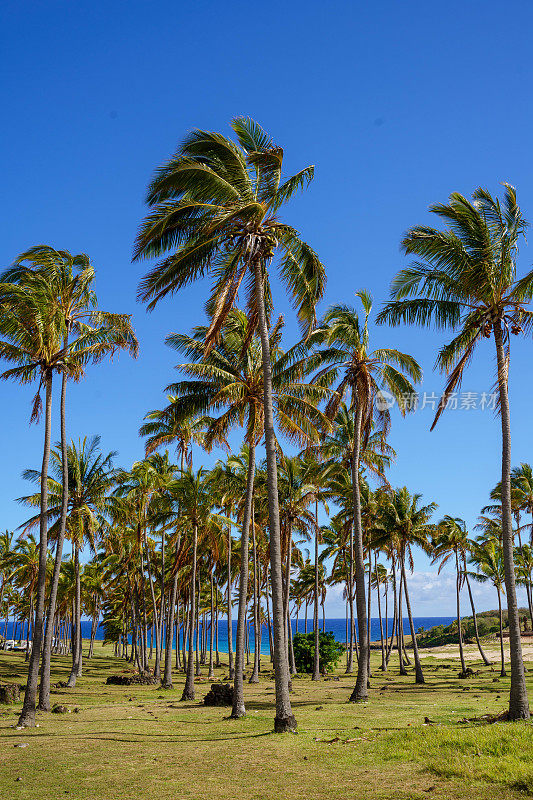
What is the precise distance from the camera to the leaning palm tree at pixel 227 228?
1484 cm

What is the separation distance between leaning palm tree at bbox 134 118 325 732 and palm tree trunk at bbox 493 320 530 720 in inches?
206

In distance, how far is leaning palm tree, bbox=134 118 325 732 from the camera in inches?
584

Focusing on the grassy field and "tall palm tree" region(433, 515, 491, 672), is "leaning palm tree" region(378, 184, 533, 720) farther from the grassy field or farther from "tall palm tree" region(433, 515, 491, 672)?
"tall palm tree" region(433, 515, 491, 672)

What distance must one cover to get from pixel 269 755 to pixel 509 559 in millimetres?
7059

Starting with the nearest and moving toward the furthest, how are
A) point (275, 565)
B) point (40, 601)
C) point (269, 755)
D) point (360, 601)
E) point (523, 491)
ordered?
point (269, 755) < point (275, 565) < point (40, 601) < point (360, 601) < point (523, 491)

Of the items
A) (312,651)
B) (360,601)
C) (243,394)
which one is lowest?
(312,651)

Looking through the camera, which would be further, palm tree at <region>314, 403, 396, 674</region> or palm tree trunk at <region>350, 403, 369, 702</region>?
palm tree at <region>314, 403, 396, 674</region>

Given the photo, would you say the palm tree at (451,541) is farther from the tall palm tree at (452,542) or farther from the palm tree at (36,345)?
the palm tree at (36,345)

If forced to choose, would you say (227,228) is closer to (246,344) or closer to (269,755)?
(246,344)

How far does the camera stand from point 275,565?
14633mm

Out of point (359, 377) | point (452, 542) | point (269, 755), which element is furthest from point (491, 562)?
point (269, 755)

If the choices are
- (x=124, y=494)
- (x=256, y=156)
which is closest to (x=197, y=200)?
(x=256, y=156)

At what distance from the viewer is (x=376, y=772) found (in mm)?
9281

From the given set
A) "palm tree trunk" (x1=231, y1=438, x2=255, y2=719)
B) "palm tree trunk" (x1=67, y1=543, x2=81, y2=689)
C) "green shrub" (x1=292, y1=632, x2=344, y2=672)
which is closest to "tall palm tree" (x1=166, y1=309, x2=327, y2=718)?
"palm tree trunk" (x1=231, y1=438, x2=255, y2=719)
